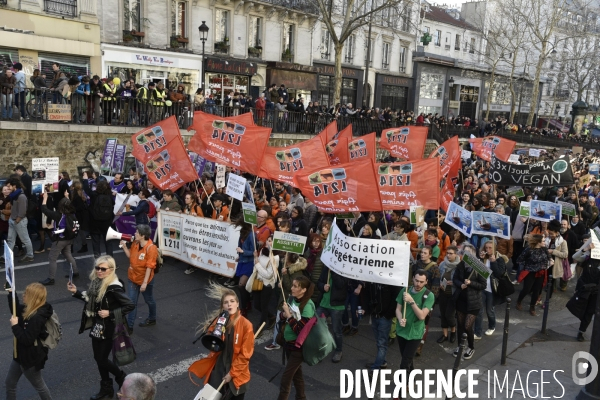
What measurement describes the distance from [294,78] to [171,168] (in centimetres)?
2301

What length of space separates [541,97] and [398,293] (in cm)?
6551

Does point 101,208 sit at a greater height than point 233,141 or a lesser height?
lesser

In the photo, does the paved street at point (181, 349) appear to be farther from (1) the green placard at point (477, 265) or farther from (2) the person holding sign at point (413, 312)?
(1) the green placard at point (477, 265)

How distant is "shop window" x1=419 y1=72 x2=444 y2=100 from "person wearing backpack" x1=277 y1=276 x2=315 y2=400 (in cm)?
4231

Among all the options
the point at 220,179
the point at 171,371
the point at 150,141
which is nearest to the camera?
the point at 171,371

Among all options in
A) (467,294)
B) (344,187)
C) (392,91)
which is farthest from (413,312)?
(392,91)

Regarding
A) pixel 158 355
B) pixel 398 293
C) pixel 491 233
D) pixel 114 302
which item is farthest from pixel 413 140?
pixel 114 302

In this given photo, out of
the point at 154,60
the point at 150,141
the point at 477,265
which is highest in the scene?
the point at 154,60

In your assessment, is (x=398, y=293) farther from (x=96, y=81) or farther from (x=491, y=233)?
(x=96, y=81)

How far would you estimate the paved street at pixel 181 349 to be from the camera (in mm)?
6180

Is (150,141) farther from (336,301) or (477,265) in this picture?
(477,265)

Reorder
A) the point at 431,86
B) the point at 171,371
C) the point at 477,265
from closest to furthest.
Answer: the point at 171,371
the point at 477,265
the point at 431,86

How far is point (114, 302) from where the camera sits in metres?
5.50

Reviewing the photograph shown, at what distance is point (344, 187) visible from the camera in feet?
27.4
